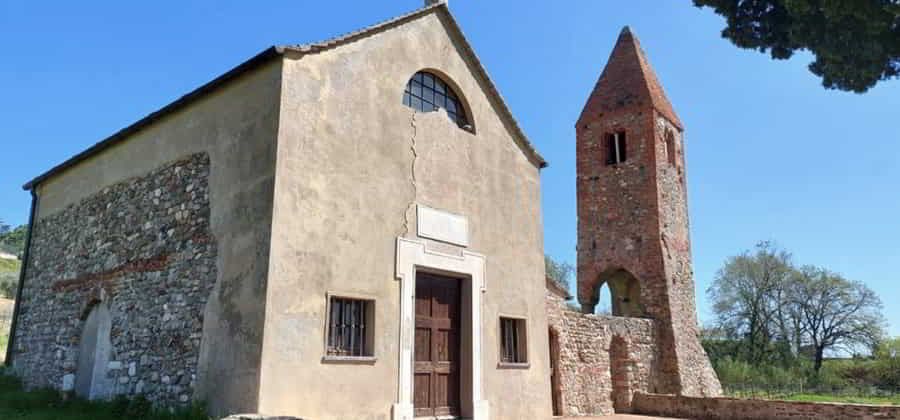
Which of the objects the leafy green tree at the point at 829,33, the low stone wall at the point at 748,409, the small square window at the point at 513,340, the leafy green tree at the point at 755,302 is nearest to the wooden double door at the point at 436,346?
the small square window at the point at 513,340

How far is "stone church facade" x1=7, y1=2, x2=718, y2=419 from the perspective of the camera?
8516 mm

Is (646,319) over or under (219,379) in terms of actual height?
over

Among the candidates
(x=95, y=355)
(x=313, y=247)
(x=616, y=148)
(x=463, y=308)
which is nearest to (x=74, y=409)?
(x=95, y=355)

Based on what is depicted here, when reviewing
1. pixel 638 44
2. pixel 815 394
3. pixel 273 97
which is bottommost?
pixel 815 394

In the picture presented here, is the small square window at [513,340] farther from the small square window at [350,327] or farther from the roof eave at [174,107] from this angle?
the roof eave at [174,107]

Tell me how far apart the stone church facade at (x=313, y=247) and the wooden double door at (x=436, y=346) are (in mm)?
31

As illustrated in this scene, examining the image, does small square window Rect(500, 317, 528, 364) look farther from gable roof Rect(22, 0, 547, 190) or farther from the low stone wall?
the low stone wall

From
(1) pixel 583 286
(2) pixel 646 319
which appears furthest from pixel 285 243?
(1) pixel 583 286

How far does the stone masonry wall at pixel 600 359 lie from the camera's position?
15.7m

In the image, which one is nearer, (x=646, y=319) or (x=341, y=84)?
(x=341, y=84)

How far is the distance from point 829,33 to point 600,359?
1079 cm

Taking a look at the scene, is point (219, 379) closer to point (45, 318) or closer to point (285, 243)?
point (285, 243)

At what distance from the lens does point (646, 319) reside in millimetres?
19734

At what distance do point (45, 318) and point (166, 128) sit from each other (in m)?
5.84
